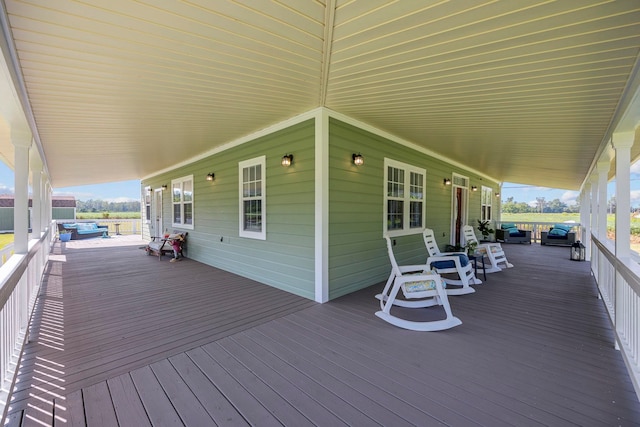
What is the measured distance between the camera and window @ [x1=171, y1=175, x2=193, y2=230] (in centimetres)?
749

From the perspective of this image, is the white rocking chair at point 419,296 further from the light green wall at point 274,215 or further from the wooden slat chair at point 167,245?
the wooden slat chair at point 167,245

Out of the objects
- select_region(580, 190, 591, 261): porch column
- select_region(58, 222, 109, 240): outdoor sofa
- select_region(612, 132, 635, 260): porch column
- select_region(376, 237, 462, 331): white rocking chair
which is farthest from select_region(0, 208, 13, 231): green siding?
select_region(580, 190, 591, 261): porch column

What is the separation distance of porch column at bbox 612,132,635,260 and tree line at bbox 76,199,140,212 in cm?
2017

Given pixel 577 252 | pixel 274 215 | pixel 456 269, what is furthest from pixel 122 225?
pixel 577 252

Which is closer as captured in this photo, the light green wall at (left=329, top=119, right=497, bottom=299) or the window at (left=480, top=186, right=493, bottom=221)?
the light green wall at (left=329, top=119, right=497, bottom=299)

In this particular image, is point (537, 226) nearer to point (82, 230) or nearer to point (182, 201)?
point (182, 201)

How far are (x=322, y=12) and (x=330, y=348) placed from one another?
2752mm

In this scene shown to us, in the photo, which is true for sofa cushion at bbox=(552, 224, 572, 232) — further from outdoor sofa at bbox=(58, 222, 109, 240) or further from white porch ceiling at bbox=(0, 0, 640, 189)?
outdoor sofa at bbox=(58, 222, 109, 240)

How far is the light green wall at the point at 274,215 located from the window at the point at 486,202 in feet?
26.6

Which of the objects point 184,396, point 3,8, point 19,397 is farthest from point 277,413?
point 3,8

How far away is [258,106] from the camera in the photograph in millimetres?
3631

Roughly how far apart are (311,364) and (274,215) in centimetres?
270

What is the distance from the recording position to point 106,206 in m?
17.5

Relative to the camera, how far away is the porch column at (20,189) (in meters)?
2.77
